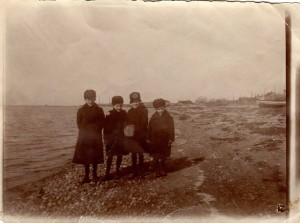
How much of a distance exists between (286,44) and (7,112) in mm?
2175

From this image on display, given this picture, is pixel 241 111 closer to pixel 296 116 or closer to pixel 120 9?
pixel 296 116

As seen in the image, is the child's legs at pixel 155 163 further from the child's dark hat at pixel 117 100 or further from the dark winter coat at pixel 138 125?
the child's dark hat at pixel 117 100

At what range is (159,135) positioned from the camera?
2709mm

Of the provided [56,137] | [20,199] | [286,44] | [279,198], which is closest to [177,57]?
[286,44]

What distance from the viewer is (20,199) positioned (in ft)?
8.53

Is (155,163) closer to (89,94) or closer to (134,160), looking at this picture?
(134,160)

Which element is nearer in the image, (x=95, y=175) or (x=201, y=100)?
(x=95, y=175)

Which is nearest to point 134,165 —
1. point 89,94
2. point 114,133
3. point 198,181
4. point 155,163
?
point 155,163

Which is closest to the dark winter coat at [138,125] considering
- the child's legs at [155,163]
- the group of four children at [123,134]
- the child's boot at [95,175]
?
the group of four children at [123,134]

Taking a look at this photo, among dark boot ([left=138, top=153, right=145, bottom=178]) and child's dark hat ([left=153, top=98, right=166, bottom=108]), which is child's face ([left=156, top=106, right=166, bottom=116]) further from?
dark boot ([left=138, top=153, right=145, bottom=178])

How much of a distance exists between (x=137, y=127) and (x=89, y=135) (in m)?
0.36

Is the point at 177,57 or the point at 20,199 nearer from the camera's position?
the point at 20,199

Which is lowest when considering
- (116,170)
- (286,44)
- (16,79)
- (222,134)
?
(116,170)

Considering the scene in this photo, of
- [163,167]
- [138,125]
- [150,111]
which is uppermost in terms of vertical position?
[150,111]
